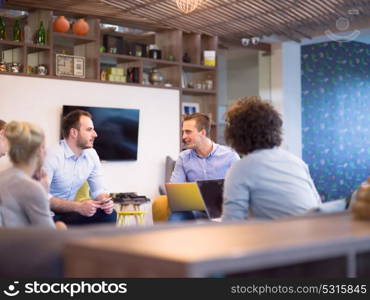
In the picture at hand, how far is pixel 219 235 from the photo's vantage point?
167cm

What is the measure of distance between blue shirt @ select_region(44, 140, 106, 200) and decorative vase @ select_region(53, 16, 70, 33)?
318 cm

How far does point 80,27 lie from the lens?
27.1 ft

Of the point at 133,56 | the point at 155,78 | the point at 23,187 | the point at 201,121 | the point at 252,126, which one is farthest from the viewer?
the point at 155,78

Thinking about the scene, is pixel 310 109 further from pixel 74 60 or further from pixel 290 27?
pixel 74 60

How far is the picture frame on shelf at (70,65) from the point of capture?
8188 mm

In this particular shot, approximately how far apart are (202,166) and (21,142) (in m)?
2.63

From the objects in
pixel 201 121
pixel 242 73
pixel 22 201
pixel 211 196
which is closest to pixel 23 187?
pixel 22 201

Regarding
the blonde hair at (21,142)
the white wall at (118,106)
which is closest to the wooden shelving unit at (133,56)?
the white wall at (118,106)

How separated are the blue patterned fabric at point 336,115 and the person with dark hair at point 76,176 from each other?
6.70 meters

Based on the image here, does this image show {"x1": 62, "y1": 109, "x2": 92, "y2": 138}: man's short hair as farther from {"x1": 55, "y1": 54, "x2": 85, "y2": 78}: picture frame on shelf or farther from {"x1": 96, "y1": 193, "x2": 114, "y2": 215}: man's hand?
{"x1": 55, "y1": 54, "x2": 85, "y2": 78}: picture frame on shelf

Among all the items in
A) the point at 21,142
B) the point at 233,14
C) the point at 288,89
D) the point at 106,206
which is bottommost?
the point at 106,206

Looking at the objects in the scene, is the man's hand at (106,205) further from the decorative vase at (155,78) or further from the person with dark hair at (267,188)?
the decorative vase at (155,78)

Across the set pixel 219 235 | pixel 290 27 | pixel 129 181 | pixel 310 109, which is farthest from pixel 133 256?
pixel 310 109

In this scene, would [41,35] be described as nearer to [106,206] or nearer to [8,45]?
[8,45]
